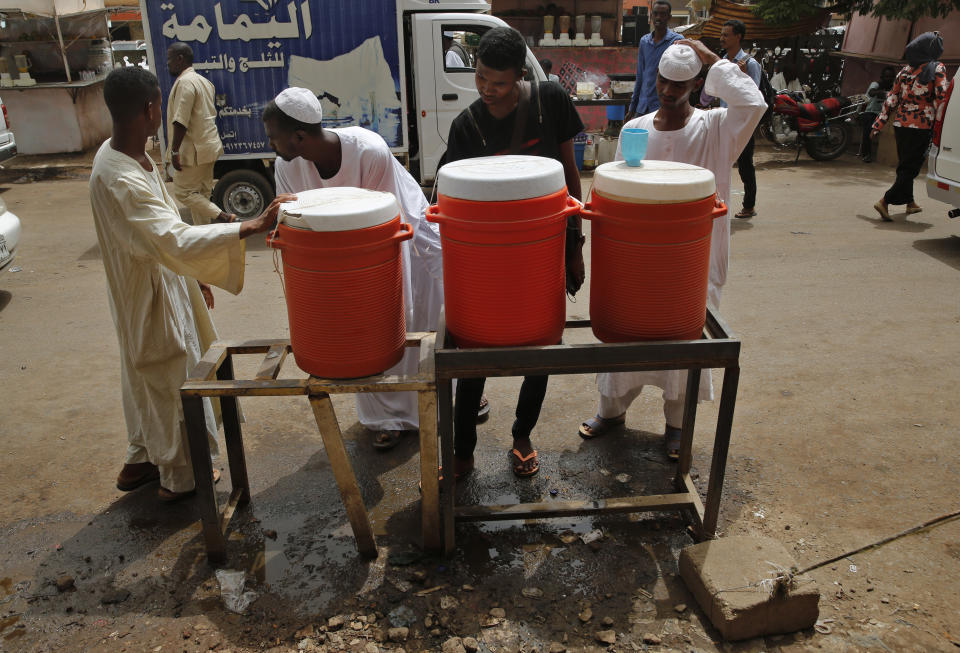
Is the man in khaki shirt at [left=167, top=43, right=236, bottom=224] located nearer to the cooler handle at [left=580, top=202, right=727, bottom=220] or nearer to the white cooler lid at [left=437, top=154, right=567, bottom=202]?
the white cooler lid at [left=437, top=154, right=567, bottom=202]

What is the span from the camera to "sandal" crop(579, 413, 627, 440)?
11.7 feet

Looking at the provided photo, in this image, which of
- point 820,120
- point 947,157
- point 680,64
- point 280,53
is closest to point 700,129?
point 680,64

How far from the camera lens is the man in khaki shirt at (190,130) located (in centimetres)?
655

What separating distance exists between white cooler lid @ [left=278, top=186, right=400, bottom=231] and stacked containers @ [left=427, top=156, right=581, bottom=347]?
0.52ft

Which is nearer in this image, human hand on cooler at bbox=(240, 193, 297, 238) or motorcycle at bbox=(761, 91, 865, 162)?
human hand on cooler at bbox=(240, 193, 297, 238)

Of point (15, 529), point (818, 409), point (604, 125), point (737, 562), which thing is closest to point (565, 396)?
point (818, 409)

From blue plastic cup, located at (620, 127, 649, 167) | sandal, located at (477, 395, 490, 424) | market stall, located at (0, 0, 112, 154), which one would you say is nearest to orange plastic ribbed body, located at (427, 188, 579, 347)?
blue plastic cup, located at (620, 127, 649, 167)

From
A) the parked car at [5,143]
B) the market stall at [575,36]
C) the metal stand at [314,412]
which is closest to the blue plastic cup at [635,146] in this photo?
the metal stand at [314,412]

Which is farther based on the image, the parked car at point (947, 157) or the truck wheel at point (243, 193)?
the truck wheel at point (243, 193)

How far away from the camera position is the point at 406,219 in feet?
10.6

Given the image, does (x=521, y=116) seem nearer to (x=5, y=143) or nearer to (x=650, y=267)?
(x=650, y=267)

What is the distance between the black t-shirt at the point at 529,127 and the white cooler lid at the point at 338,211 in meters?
0.69

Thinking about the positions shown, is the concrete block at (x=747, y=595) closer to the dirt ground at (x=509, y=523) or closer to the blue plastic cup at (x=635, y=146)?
the dirt ground at (x=509, y=523)

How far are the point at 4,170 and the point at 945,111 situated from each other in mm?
12595
